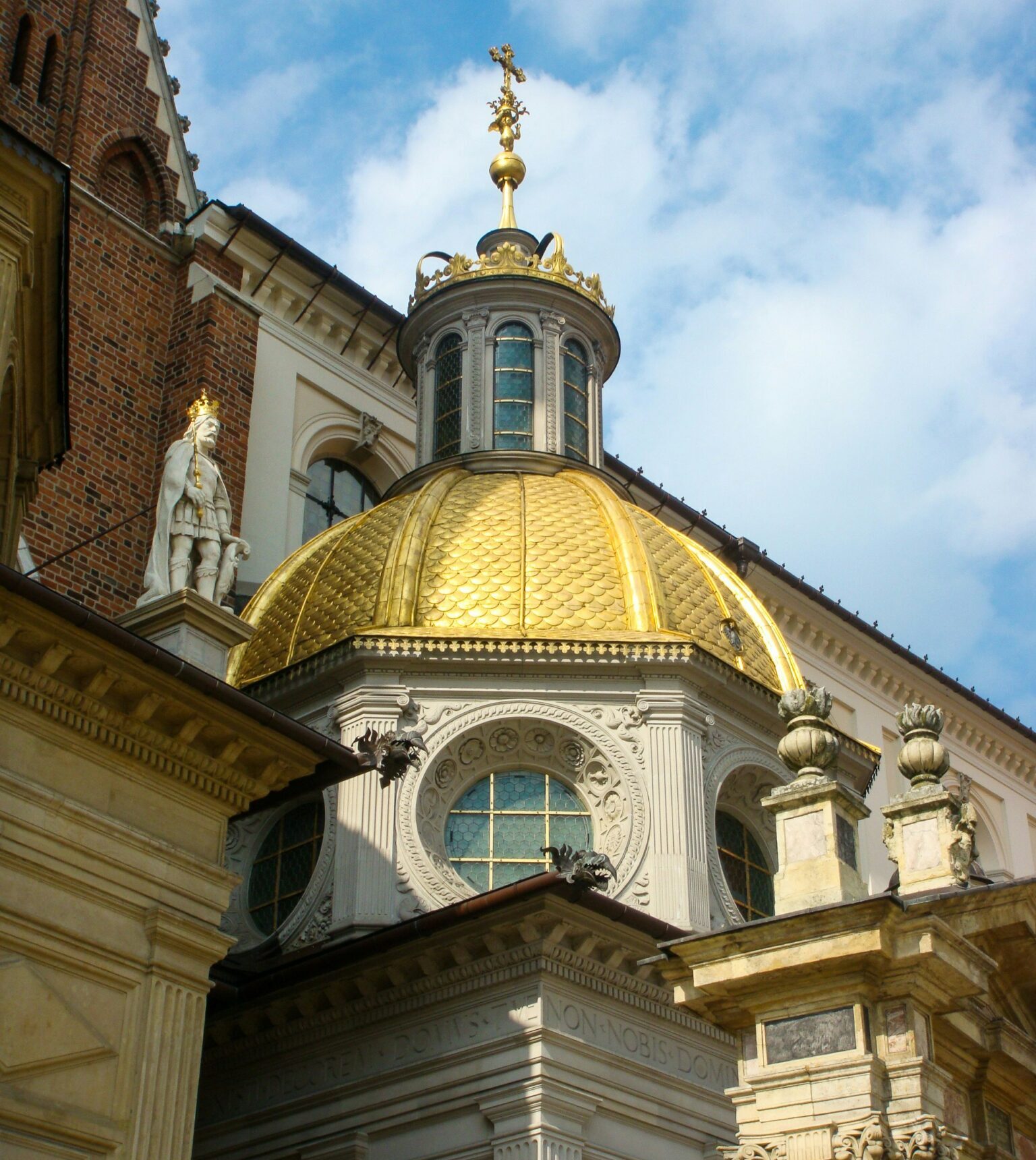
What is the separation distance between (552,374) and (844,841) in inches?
470

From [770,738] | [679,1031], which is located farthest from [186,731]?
[770,738]

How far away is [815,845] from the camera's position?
1099 centimetres

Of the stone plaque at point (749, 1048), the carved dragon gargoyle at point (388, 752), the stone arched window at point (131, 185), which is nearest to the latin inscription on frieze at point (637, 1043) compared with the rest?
the carved dragon gargoyle at point (388, 752)

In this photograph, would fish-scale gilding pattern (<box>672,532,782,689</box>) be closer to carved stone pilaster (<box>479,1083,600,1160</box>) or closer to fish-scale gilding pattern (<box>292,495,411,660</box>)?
fish-scale gilding pattern (<box>292,495,411,660</box>)

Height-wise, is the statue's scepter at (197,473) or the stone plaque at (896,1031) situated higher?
the statue's scepter at (197,473)

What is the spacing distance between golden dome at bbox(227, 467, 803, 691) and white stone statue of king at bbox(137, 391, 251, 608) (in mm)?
4225

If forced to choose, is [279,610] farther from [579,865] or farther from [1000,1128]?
[1000,1128]

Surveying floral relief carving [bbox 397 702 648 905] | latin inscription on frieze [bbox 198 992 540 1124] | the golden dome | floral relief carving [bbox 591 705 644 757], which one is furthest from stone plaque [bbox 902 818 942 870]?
the golden dome

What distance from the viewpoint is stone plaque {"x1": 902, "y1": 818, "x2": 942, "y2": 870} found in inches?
450

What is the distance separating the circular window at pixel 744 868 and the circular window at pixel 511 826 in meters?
1.43

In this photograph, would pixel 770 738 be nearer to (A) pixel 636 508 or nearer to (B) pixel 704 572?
(B) pixel 704 572

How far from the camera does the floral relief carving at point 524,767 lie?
55.5 feet

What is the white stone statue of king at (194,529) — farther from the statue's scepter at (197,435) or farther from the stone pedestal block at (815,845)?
the stone pedestal block at (815,845)

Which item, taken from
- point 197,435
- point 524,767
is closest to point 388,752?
point 197,435
